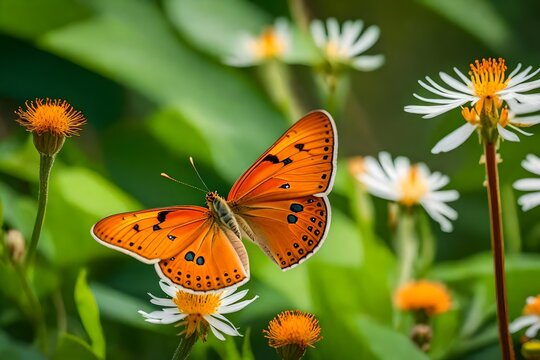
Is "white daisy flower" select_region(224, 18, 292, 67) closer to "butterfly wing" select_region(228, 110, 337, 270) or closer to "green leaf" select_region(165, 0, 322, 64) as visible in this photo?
"green leaf" select_region(165, 0, 322, 64)

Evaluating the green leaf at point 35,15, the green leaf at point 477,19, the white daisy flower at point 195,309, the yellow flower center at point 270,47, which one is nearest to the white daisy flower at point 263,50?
the yellow flower center at point 270,47

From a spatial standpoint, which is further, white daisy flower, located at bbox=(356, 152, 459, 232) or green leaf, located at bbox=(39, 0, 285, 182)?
green leaf, located at bbox=(39, 0, 285, 182)

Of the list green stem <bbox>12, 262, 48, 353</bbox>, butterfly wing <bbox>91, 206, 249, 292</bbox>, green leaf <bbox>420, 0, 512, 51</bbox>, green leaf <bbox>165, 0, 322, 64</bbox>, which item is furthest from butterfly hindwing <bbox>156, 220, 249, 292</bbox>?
green leaf <bbox>420, 0, 512, 51</bbox>

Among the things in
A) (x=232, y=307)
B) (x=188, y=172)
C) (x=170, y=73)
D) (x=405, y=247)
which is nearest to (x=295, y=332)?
(x=232, y=307)

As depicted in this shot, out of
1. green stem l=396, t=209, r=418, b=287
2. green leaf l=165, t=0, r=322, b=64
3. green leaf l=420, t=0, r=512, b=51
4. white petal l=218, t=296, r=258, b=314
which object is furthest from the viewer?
green leaf l=420, t=0, r=512, b=51

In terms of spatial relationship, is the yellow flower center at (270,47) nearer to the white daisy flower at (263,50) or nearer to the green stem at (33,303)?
the white daisy flower at (263,50)

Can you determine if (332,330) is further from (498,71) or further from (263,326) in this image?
(498,71)

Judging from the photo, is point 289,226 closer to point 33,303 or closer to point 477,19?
point 33,303
